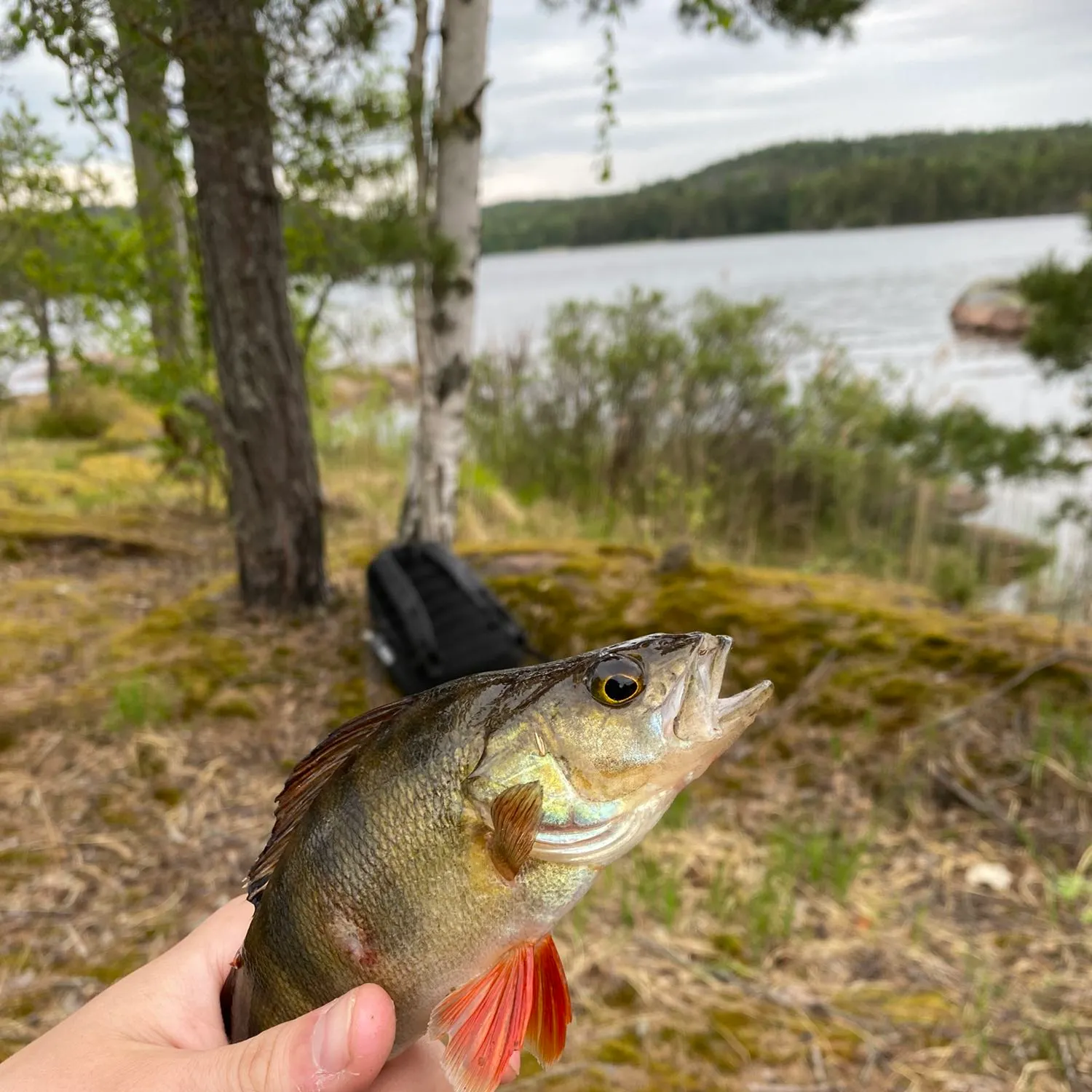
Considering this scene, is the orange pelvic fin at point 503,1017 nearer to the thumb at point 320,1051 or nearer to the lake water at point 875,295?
the thumb at point 320,1051

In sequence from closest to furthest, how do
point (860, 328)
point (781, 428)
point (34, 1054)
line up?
1. point (34, 1054)
2. point (781, 428)
3. point (860, 328)

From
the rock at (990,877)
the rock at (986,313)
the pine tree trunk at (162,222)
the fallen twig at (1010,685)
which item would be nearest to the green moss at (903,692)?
the fallen twig at (1010,685)

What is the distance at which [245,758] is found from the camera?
4176mm

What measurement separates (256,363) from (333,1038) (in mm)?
4320

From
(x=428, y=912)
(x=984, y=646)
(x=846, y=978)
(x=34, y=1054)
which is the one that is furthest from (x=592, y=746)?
(x=984, y=646)

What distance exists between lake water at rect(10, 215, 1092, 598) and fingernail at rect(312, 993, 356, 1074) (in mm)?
4485

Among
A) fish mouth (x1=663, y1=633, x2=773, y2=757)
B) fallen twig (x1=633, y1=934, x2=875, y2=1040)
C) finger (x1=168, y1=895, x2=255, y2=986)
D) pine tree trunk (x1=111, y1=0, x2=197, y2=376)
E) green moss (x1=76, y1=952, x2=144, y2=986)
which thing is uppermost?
pine tree trunk (x1=111, y1=0, x2=197, y2=376)

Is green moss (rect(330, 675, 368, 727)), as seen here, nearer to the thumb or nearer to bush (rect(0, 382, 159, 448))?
the thumb

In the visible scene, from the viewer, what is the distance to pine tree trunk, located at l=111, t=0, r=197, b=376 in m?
3.79

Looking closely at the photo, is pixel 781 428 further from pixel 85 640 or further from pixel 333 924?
pixel 333 924

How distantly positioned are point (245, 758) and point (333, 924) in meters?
3.30

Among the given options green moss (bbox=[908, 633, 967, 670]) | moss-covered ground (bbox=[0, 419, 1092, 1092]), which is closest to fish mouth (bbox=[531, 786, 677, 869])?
moss-covered ground (bbox=[0, 419, 1092, 1092])

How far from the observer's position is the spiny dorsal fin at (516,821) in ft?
3.53

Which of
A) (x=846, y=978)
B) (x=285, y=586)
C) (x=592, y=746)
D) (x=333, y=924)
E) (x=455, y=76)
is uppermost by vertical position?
(x=455, y=76)
